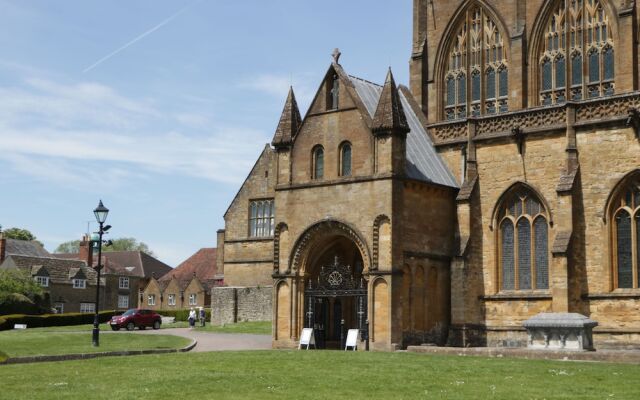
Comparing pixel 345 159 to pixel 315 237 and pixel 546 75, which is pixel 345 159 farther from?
pixel 546 75

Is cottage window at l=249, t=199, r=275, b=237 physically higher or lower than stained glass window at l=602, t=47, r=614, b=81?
lower

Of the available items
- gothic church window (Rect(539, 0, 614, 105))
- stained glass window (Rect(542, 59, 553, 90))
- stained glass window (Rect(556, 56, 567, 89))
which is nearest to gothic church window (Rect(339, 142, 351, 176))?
gothic church window (Rect(539, 0, 614, 105))

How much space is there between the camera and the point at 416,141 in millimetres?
41469

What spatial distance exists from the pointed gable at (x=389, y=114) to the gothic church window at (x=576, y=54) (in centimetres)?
781

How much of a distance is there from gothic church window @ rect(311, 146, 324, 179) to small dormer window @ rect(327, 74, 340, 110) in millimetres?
1904

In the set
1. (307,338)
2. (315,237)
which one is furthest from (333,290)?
(315,237)

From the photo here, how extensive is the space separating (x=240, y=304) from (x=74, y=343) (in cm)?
2388

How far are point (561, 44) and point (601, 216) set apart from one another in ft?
28.9

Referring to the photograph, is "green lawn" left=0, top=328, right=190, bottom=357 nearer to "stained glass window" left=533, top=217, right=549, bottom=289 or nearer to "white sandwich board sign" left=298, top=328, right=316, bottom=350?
"white sandwich board sign" left=298, top=328, right=316, bottom=350

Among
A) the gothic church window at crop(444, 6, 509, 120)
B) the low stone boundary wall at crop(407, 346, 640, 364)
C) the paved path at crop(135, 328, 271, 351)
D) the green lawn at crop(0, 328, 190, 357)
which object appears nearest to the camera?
the low stone boundary wall at crop(407, 346, 640, 364)

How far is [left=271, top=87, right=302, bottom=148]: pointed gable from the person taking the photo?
40.5 m

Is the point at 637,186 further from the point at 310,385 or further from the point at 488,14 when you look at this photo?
the point at 310,385

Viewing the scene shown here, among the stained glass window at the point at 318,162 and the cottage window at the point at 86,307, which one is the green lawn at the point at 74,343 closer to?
the stained glass window at the point at 318,162

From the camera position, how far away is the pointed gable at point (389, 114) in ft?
121
